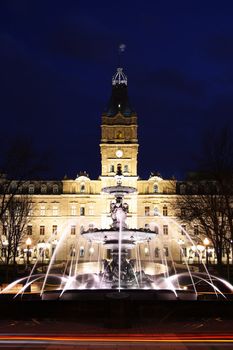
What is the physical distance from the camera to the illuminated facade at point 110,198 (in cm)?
9775

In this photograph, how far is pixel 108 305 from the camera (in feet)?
56.0

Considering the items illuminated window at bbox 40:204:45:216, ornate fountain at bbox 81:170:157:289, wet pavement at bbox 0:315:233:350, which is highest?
illuminated window at bbox 40:204:45:216

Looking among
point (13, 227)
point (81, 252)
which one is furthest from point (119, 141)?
point (13, 227)

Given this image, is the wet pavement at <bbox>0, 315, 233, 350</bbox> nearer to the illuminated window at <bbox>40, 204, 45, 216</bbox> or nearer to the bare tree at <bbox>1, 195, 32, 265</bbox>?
the bare tree at <bbox>1, 195, 32, 265</bbox>

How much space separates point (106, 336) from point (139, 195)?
84.3 meters

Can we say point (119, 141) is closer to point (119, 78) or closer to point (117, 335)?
point (119, 78)

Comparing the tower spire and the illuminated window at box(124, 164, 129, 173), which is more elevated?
the tower spire

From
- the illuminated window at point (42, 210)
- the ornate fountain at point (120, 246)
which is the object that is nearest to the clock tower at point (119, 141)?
the illuminated window at point (42, 210)

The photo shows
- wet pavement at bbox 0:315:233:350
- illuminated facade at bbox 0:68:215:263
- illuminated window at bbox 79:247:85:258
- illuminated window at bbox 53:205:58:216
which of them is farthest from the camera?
illuminated window at bbox 53:205:58:216

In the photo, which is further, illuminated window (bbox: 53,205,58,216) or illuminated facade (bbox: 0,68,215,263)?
illuminated window (bbox: 53,205,58,216)

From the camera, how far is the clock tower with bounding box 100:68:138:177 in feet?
323

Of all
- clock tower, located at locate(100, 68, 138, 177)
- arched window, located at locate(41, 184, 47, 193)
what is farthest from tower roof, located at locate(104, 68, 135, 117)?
arched window, located at locate(41, 184, 47, 193)

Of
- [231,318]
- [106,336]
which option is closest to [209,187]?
[231,318]

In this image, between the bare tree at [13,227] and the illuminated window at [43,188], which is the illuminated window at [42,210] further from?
the bare tree at [13,227]
